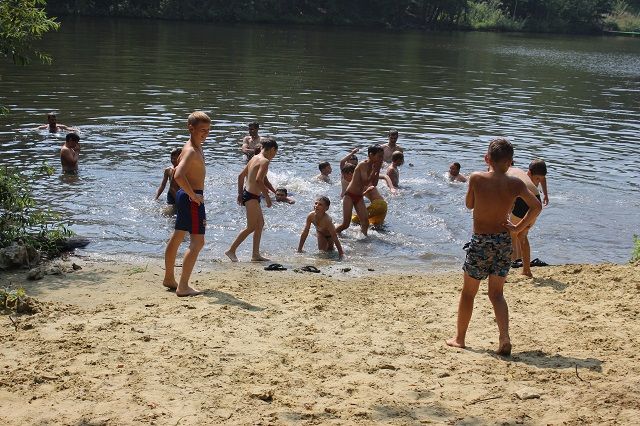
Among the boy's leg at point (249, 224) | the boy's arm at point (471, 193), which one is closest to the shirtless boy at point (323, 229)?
the boy's leg at point (249, 224)

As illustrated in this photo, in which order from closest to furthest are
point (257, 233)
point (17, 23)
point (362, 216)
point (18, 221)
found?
point (17, 23), point (18, 221), point (257, 233), point (362, 216)

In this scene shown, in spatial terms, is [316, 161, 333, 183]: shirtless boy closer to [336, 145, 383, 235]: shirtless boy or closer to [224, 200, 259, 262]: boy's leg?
[336, 145, 383, 235]: shirtless boy

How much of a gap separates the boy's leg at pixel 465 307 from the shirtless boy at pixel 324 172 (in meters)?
8.80

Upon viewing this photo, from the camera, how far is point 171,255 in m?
8.43

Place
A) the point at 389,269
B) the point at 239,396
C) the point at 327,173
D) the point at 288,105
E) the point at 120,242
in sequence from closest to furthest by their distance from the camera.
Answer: the point at 239,396 → the point at 389,269 → the point at 120,242 → the point at 327,173 → the point at 288,105

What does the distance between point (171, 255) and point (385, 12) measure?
6702 centimetres

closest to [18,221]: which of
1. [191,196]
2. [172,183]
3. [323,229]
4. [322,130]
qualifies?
[191,196]

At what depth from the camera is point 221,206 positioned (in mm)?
13984

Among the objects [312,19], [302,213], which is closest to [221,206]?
[302,213]

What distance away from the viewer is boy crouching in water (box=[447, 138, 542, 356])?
6.68 metres

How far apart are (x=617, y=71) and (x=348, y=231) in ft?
105

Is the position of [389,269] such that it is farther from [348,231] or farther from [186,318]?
[186,318]

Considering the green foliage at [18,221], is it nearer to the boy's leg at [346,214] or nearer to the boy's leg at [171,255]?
the boy's leg at [171,255]

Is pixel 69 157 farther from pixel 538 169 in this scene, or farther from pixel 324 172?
pixel 538 169
